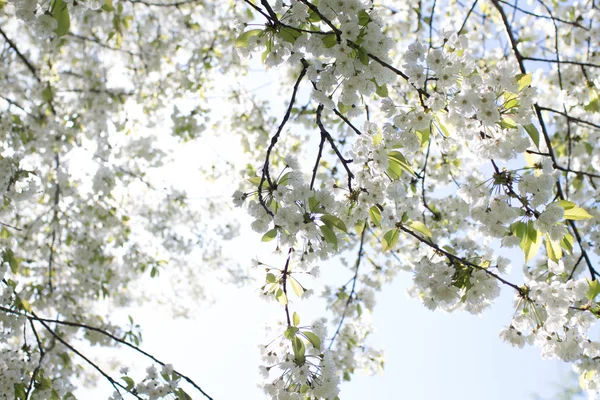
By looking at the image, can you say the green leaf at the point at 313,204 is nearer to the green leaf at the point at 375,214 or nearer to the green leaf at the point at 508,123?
the green leaf at the point at 375,214

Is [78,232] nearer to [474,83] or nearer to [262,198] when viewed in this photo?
[262,198]

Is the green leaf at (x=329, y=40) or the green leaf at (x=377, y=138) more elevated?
the green leaf at (x=329, y=40)

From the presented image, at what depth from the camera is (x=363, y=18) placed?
154cm

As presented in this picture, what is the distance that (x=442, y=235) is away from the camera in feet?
11.9

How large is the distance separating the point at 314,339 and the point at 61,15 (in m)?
1.52

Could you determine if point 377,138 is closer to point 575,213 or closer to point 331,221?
point 331,221

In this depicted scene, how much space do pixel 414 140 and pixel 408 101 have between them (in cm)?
258

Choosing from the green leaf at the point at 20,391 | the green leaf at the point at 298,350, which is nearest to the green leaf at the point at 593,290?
the green leaf at the point at 298,350

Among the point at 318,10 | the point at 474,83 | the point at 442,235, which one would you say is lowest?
the point at 474,83

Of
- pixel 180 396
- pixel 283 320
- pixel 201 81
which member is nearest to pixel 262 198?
pixel 283 320

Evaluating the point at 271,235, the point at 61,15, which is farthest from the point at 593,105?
the point at 61,15

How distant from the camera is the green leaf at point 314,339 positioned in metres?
1.80

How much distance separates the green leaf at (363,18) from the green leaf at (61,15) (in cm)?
106

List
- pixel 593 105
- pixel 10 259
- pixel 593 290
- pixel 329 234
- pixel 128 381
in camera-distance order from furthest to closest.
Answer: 1. pixel 593 105
2. pixel 10 259
3. pixel 128 381
4. pixel 593 290
5. pixel 329 234
